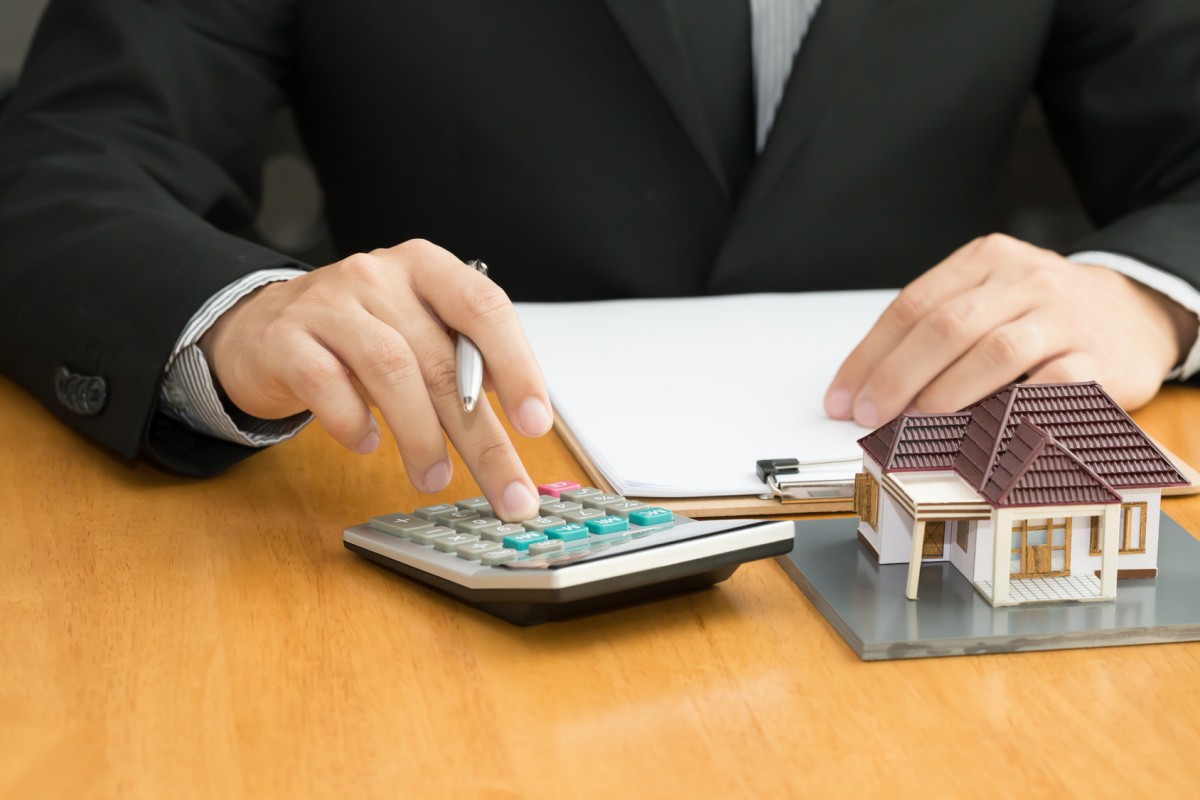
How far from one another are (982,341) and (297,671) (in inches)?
18.1

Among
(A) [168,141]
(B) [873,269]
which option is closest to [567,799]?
(A) [168,141]

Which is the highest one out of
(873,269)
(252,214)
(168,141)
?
(168,141)

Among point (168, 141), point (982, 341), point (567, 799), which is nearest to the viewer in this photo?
point (567, 799)

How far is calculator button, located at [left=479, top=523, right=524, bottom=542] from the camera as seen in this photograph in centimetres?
52

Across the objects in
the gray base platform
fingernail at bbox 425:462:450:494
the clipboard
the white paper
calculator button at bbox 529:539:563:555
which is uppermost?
calculator button at bbox 529:539:563:555

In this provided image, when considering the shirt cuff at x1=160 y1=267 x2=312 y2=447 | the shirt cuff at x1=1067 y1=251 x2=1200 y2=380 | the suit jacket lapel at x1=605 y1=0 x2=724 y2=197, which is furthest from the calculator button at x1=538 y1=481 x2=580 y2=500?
the suit jacket lapel at x1=605 y1=0 x2=724 y2=197

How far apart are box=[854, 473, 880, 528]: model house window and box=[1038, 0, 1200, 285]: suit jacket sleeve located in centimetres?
63

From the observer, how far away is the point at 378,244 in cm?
137

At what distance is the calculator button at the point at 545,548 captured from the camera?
49cm

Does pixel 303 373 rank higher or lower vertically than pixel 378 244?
higher

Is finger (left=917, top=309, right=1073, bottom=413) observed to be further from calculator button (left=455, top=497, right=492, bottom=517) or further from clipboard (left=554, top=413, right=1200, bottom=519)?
calculator button (left=455, top=497, right=492, bottom=517)

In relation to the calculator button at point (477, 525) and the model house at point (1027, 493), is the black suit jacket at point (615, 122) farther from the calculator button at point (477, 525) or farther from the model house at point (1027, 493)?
the calculator button at point (477, 525)

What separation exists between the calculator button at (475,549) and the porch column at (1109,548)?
259 mm

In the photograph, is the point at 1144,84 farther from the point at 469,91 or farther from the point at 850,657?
the point at 850,657
